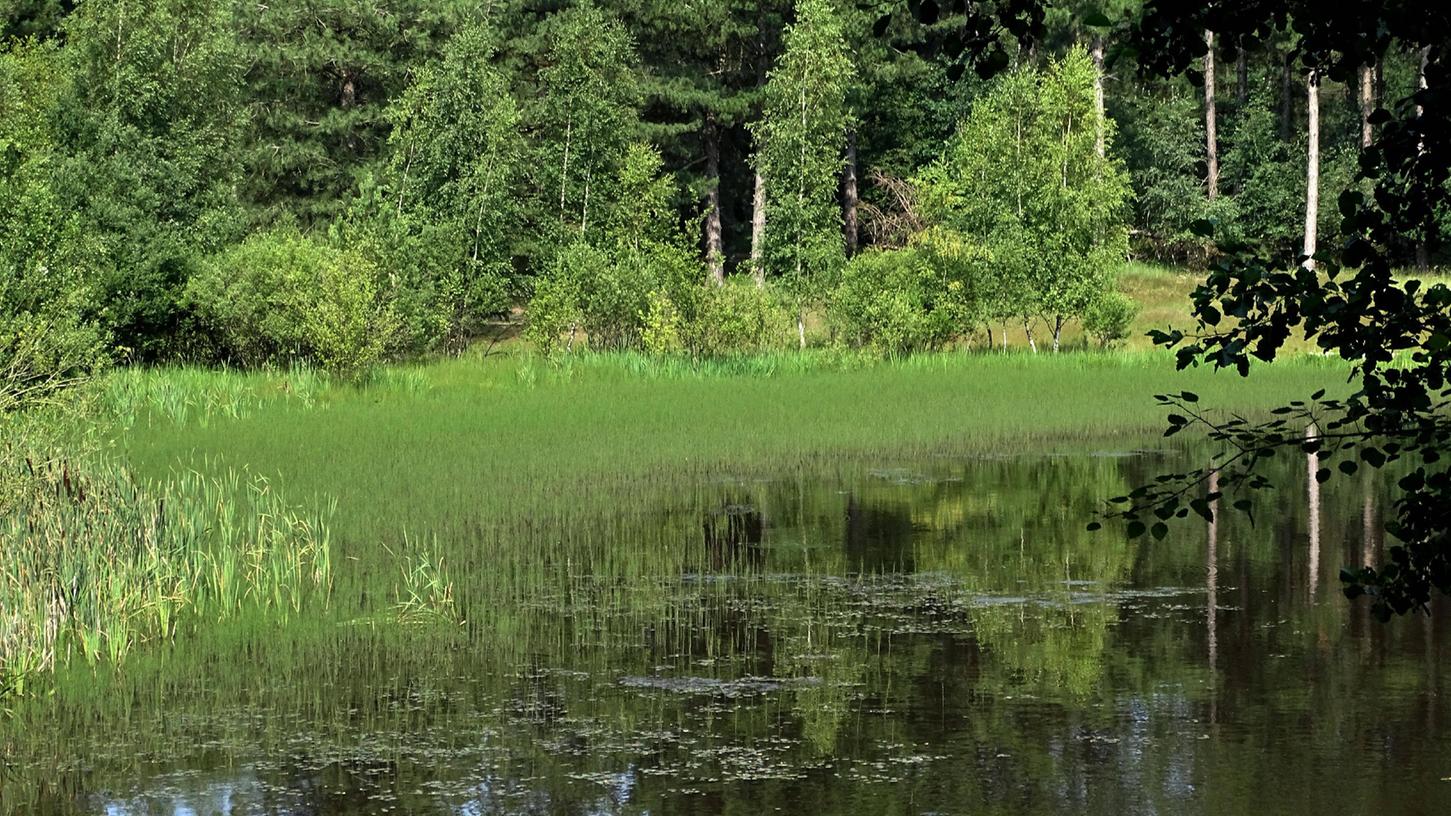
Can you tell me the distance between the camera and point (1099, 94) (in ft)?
172

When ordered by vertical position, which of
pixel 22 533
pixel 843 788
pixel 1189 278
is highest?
pixel 1189 278

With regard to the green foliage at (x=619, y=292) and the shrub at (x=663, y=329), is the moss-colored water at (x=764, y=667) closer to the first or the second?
the shrub at (x=663, y=329)

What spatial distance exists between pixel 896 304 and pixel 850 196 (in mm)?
18195

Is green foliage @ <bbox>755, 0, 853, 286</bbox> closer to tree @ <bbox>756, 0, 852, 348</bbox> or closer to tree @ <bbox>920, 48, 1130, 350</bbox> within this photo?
tree @ <bbox>756, 0, 852, 348</bbox>

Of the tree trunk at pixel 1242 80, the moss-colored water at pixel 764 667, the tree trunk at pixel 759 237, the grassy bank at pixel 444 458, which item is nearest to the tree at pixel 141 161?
the grassy bank at pixel 444 458

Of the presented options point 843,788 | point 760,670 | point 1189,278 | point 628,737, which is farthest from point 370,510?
point 1189,278

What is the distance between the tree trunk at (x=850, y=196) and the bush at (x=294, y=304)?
20.6 m

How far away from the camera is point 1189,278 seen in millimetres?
51281

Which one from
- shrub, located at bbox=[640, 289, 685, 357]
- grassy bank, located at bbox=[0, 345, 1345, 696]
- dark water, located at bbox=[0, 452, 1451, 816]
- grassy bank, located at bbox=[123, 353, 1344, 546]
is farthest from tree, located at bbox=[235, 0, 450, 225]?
dark water, located at bbox=[0, 452, 1451, 816]

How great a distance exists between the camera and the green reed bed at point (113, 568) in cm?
1108

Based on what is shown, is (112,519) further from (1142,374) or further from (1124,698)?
(1142,374)

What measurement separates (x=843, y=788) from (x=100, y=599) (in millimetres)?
5874

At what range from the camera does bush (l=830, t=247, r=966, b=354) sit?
39.2 metres

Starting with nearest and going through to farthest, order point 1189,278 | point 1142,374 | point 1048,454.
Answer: point 1048,454 < point 1142,374 < point 1189,278
